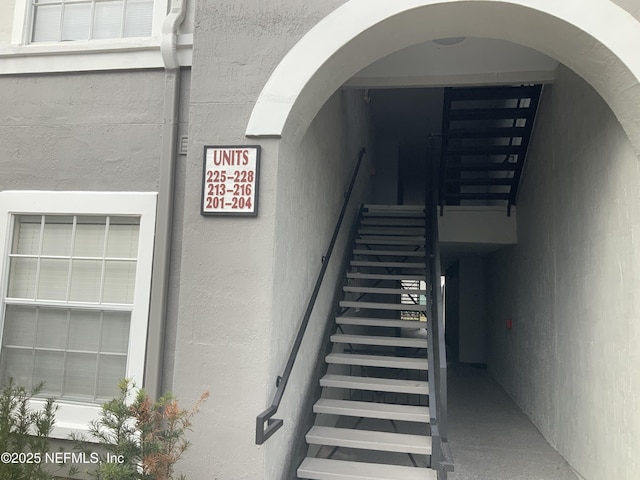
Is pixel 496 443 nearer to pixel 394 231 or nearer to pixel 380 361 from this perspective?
pixel 380 361

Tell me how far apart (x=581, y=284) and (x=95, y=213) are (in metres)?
4.00

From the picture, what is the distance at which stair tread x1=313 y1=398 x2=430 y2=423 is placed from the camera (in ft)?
11.7

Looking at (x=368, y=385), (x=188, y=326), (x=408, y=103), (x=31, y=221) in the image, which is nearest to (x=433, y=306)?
(x=368, y=385)

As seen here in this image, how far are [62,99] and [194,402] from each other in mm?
2652

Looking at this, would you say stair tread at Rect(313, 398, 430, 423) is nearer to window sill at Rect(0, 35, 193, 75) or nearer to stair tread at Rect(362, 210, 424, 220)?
window sill at Rect(0, 35, 193, 75)

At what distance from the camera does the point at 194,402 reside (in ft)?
9.52

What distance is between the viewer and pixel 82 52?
12.0 feet

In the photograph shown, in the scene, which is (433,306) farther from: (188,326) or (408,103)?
(408,103)

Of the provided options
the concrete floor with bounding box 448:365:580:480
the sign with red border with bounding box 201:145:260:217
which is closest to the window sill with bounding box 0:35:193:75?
the sign with red border with bounding box 201:145:260:217

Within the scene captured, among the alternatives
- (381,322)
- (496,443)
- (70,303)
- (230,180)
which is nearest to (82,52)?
(230,180)

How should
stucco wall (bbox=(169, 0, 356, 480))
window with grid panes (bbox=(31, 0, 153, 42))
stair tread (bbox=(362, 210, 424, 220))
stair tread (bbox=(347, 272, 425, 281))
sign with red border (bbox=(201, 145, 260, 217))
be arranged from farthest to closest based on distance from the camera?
stair tread (bbox=(362, 210, 424, 220)) → stair tread (bbox=(347, 272, 425, 281)) → window with grid panes (bbox=(31, 0, 153, 42)) → sign with red border (bbox=(201, 145, 260, 217)) → stucco wall (bbox=(169, 0, 356, 480))

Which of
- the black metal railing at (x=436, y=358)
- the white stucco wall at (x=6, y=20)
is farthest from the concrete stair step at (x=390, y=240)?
the white stucco wall at (x=6, y=20)

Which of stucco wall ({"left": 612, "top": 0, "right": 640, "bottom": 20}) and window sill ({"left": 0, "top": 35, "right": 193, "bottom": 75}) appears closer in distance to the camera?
stucco wall ({"left": 612, "top": 0, "right": 640, "bottom": 20})

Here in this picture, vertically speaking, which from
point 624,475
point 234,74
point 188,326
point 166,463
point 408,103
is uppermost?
point 408,103
